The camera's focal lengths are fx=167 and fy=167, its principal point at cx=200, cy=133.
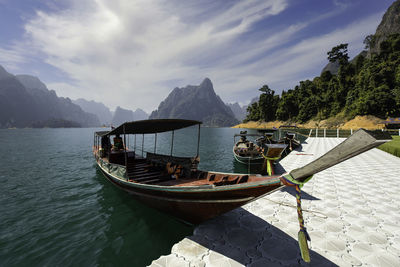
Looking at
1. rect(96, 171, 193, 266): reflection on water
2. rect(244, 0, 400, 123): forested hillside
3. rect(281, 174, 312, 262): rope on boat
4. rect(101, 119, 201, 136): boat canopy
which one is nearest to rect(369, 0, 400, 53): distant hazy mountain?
rect(244, 0, 400, 123): forested hillside

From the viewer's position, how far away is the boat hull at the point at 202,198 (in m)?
3.82

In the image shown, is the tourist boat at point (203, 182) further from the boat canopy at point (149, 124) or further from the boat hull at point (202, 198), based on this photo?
the boat canopy at point (149, 124)

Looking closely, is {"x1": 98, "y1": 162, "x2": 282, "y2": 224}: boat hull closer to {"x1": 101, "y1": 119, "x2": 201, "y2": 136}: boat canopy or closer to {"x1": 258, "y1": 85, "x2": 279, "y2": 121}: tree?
{"x1": 101, "y1": 119, "x2": 201, "y2": 136}: boat canopy

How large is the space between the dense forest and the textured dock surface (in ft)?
160

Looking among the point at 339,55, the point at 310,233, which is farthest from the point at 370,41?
the point at 310,233

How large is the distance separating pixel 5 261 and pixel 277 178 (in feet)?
27.1

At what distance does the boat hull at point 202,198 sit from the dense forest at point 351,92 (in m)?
55.9

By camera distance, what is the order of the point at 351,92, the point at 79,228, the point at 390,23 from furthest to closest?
1. the point at 390,23
2. the point at 351,92
3. the point at 79,228

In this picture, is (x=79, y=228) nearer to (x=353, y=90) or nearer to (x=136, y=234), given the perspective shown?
(x=136, y=234)

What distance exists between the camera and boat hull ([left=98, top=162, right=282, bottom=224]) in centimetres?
382

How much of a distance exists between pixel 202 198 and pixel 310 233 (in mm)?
3404

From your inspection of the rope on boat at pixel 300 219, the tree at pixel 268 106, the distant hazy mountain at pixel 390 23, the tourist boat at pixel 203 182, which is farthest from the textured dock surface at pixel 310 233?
the distant hazy mountain at pixel 390 23

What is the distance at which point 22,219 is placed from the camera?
290 inches

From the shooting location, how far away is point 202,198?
15.5ft
